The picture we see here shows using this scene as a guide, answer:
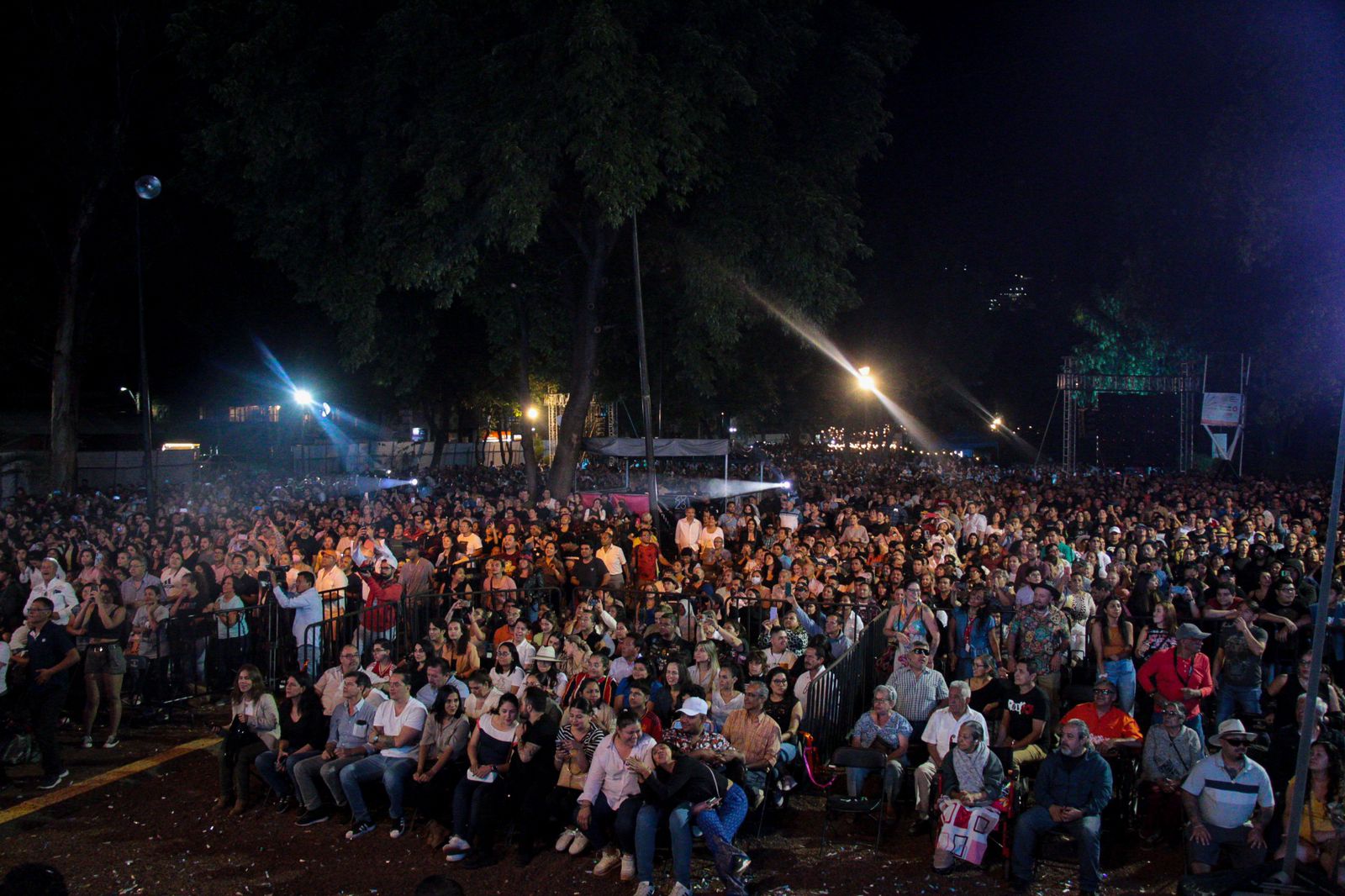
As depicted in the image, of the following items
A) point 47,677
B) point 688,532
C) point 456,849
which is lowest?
point 456,849

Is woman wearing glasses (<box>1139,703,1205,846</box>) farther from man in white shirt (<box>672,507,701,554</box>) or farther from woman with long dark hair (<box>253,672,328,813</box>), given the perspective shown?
man in white shirt (<box>672,507,701,554</box>)

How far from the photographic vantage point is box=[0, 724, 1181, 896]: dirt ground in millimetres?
6418

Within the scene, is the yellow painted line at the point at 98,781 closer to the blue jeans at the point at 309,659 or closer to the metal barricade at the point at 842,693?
the blue jeans at the point at 309,659

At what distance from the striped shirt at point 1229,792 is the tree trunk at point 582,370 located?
16.3 m

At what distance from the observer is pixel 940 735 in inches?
286

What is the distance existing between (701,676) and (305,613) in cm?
498

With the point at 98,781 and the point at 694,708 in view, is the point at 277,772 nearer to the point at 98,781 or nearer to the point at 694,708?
the point at 98,781

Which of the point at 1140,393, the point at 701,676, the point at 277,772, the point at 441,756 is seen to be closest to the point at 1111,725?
the point at 701,676

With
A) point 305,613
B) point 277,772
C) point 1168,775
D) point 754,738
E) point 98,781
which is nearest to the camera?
point 1168,775

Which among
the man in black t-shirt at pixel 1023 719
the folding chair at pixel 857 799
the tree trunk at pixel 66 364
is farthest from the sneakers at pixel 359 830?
the tree trunk at pixel 66 364

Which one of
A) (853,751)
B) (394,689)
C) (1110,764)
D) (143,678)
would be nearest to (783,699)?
(853,751)

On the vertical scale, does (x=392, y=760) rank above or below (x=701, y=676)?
below

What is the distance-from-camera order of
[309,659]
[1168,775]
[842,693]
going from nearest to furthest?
1. [1168,775]
2. [842,693]
3. [309,659]

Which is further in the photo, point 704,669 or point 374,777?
point 704,669
